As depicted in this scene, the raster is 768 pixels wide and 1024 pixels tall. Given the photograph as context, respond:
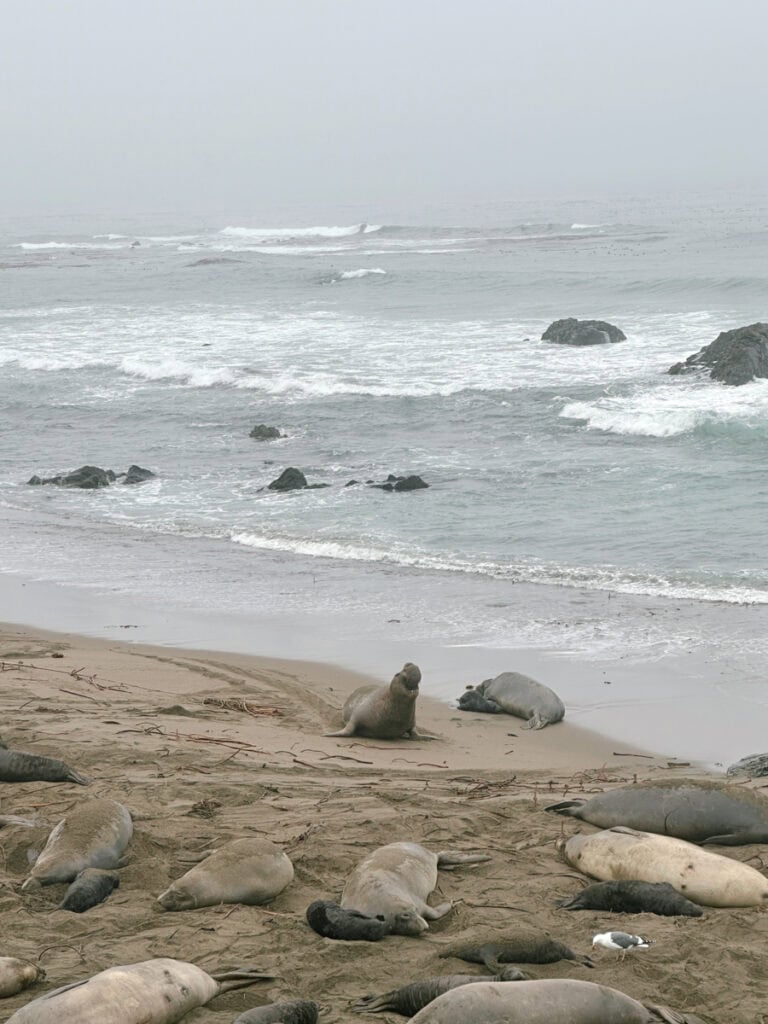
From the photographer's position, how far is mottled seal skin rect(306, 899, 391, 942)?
4.98 m

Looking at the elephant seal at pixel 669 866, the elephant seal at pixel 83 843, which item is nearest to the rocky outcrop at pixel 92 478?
the elephant seal at pixel 83 843

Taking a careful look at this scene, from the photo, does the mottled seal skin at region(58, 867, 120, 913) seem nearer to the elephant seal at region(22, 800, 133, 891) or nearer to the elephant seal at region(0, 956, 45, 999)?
the elephant seal at region(22, 800, 133, 891)

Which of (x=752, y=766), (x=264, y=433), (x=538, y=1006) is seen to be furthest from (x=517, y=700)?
(x=264, y=433)

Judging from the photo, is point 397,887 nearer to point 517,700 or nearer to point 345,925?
point 345,925

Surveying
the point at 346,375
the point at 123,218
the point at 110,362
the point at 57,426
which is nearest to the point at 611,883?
the point at 57,426

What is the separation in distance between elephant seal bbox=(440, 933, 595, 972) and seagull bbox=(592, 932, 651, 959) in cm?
21

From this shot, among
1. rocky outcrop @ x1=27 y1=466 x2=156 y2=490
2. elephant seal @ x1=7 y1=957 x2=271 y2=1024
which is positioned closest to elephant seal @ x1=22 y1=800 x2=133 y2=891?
elephant seal @ x1=7 y1=957 x2=271 y2=1024

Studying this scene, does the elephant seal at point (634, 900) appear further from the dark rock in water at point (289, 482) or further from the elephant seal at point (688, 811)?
the dark rock in water at point (289, 482)

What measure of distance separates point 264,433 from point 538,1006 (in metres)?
17.3

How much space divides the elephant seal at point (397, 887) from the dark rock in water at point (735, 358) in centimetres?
1865

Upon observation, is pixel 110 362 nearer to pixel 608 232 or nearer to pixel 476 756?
pixel 476 756

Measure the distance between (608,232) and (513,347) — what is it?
35.9m

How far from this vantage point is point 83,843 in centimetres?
575

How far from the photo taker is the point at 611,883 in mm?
5590
